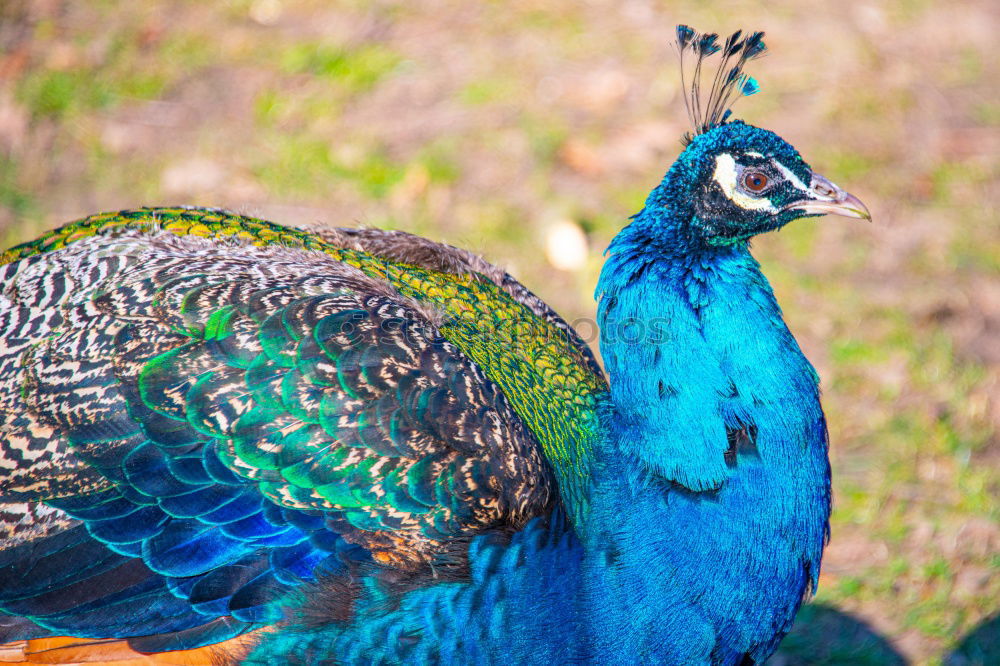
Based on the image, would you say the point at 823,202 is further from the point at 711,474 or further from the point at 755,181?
the point at 711,474

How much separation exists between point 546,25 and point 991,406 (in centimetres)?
289

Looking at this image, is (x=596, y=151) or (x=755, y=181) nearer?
(x=755, y=181)

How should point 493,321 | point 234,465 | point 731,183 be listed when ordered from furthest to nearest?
point 493,321 < point 731,183 < point 234,465

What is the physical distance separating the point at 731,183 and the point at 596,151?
8.01 ft

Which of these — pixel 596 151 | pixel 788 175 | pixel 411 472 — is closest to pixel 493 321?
pixel 411 472

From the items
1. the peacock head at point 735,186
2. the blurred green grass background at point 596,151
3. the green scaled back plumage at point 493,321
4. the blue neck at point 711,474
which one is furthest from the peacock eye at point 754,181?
the blurred green grass background at point 596,151

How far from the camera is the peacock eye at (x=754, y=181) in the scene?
1913 millimetres

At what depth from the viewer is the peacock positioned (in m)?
1.74

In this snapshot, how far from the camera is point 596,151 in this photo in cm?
430

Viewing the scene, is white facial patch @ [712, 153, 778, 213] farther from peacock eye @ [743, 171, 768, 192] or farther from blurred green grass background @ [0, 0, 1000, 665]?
blurred green grass background @ [0, 0, 1000, 665]

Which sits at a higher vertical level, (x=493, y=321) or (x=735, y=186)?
(x=735, y=186)

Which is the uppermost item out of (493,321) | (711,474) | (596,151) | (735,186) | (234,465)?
(596,151)

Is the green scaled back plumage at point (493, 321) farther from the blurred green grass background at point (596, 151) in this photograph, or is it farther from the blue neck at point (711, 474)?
the blurred green grass background at point (596, 151)

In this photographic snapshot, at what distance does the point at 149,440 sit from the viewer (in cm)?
176
